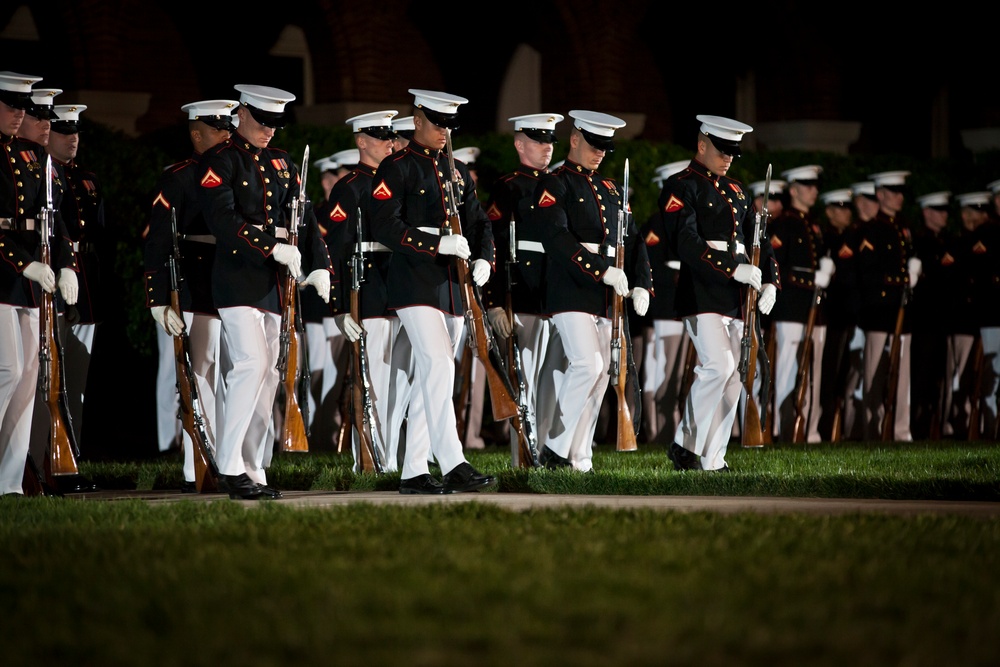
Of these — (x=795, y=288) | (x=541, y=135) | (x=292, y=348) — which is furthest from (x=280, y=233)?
(x=795, y=288)

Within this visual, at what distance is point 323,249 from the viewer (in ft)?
30.6

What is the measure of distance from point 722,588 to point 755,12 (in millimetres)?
18008

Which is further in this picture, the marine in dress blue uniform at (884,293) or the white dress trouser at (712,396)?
the marine in dress blue uniform at (884,293)

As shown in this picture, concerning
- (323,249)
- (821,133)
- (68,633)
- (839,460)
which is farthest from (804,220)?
(68,633)

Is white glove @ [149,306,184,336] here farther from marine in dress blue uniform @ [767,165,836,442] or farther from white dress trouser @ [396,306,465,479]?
marine in dress blue uniform @ [767,165,836,442]

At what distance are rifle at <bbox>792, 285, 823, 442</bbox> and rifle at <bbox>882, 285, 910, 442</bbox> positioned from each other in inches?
28.8

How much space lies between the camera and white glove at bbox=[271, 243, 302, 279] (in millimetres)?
8508

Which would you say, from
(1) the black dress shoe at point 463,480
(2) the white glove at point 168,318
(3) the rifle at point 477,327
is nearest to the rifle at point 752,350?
(3) the rifle at point 477,327

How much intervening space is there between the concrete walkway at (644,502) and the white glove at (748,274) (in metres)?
1.93

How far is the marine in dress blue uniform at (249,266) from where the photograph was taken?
8492 millimetres

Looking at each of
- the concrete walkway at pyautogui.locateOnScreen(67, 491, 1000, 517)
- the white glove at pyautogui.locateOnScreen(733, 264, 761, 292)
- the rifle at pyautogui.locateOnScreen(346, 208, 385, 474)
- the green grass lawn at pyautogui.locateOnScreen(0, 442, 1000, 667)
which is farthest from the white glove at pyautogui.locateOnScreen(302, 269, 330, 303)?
the white glove at pyautogui.locateOnScreen(733, 264, 761, 292)

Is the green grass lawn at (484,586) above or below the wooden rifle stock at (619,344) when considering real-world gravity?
below

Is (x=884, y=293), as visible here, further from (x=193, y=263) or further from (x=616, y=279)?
(x=193, y=263)

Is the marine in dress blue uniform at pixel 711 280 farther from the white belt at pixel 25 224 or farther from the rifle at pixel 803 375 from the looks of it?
the white belt at pixel 25 224
